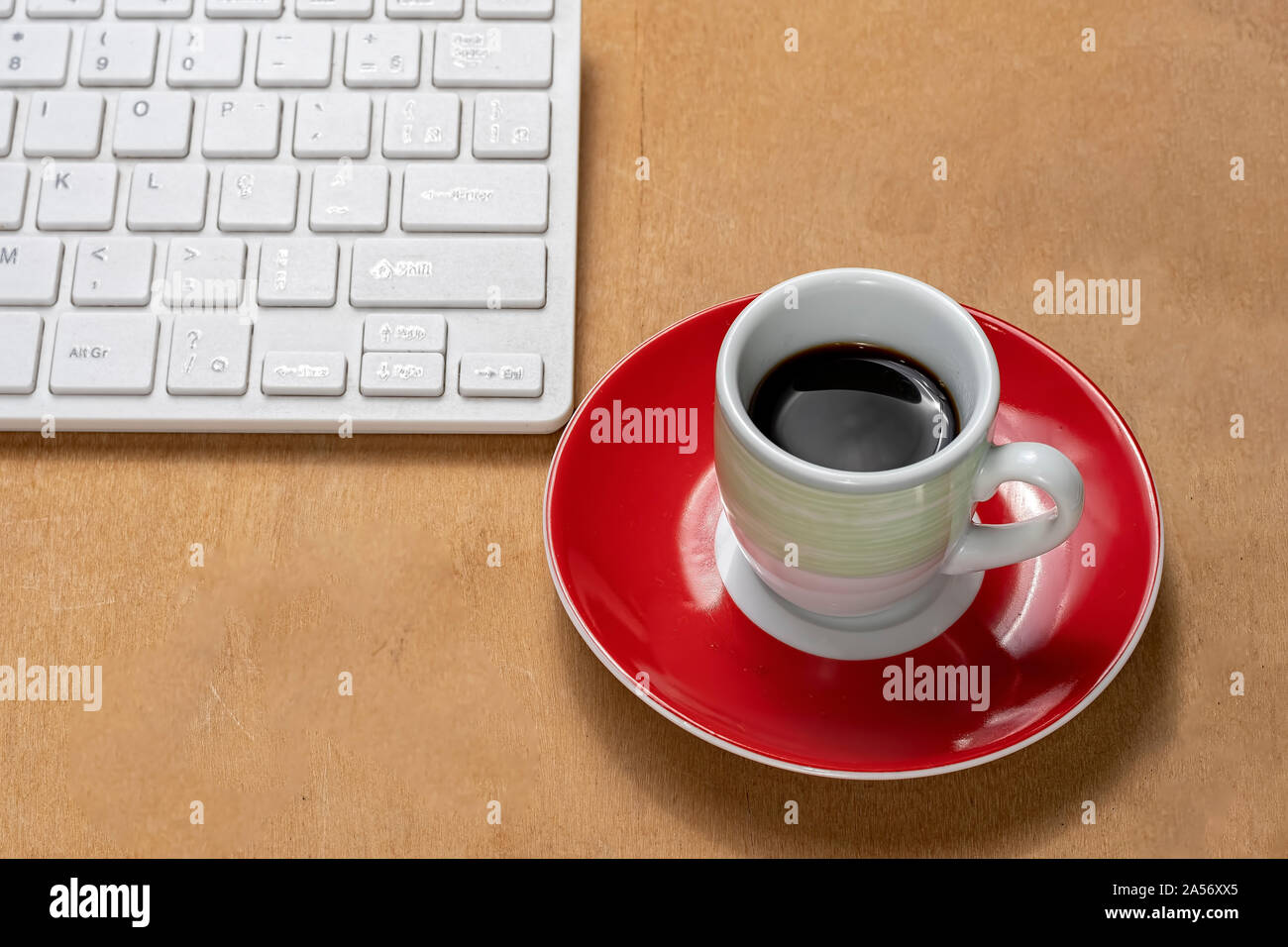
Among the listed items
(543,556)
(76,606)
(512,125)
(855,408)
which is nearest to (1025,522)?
(855,408)

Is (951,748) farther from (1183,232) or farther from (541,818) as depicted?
(1183,232)

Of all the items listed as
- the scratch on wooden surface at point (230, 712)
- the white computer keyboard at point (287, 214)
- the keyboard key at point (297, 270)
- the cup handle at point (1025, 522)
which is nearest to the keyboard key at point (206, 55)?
the white computer keyboard at point (287, 214)

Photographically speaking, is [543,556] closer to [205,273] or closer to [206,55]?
[205,273]

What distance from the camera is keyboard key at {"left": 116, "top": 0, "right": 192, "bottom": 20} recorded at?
61 cm

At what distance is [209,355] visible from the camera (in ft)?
1.80

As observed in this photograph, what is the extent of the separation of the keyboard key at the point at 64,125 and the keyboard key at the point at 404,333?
0.61 feet

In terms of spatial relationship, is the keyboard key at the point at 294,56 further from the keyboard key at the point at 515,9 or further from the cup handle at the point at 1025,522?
the cup handle at the point at 1025,522

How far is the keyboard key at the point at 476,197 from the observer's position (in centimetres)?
57

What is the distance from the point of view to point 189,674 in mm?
509

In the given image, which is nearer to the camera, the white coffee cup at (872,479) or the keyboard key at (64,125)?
the white coffee cup at (872,479)

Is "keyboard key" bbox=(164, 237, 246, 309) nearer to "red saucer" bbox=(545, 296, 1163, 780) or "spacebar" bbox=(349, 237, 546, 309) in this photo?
"spacebar" bbox=(349, 237, 546, 309)

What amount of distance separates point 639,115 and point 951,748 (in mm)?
403

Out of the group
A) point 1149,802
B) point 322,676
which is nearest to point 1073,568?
point 1149,802
